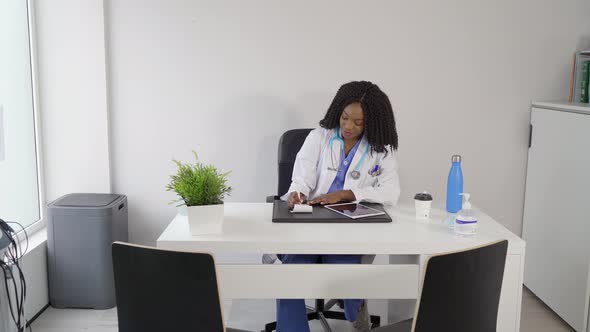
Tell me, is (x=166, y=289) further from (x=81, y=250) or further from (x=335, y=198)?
(x=81, y=250)

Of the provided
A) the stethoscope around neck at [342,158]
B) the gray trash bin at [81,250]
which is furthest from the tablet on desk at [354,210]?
the gray trash bin at [81,250]

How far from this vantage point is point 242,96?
386 centimetres

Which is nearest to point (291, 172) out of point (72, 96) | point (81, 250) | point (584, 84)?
point (81, 250)

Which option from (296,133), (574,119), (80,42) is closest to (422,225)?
(296,133)

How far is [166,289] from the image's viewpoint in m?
1.86

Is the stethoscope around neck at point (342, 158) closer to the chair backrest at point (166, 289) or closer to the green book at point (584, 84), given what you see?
the chair backrest at point (166, 289)

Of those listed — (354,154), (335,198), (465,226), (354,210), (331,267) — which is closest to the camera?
(331,267)

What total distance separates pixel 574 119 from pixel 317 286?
6.12 ft

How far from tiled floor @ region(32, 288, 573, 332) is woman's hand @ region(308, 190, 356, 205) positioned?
0.86 m

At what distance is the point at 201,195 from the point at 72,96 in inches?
70.5

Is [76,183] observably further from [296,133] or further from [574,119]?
[574,119]

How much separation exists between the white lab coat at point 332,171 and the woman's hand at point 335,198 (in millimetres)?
28

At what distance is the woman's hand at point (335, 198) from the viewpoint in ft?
9.25

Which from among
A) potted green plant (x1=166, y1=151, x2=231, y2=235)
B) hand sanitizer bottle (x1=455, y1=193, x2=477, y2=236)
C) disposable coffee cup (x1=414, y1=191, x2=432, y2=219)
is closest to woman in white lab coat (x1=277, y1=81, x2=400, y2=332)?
disposable coffee cup (x1=414, y1=191, x2=432, y2=219)
